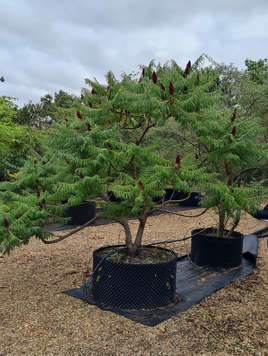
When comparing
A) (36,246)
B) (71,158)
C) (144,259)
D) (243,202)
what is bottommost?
(36,246)

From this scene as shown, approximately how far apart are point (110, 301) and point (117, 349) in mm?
951

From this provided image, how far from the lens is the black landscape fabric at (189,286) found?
3.78 meters

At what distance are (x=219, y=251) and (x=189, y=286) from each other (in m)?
1.22

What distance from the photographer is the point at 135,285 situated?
3.90m

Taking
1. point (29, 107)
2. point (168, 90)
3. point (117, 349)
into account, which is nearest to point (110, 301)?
point (117, 349)

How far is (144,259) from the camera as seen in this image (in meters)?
4.36

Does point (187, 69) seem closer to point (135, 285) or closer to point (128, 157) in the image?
point (128, 157)

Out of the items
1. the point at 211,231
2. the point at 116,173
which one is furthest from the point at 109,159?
the point at 211,231

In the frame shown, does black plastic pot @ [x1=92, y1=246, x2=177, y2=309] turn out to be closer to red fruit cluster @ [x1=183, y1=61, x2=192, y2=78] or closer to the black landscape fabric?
the black landscape fabric

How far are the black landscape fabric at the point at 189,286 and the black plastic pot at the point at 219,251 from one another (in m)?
0.14

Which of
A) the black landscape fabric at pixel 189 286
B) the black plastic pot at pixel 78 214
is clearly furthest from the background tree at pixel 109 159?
the black plastic pot at pixel 78 214

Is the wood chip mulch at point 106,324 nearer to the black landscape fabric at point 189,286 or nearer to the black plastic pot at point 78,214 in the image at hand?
the black landscape fabric at point 189,286

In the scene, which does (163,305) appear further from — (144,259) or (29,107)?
(29,107)

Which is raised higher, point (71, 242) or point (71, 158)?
point (71, 158)
